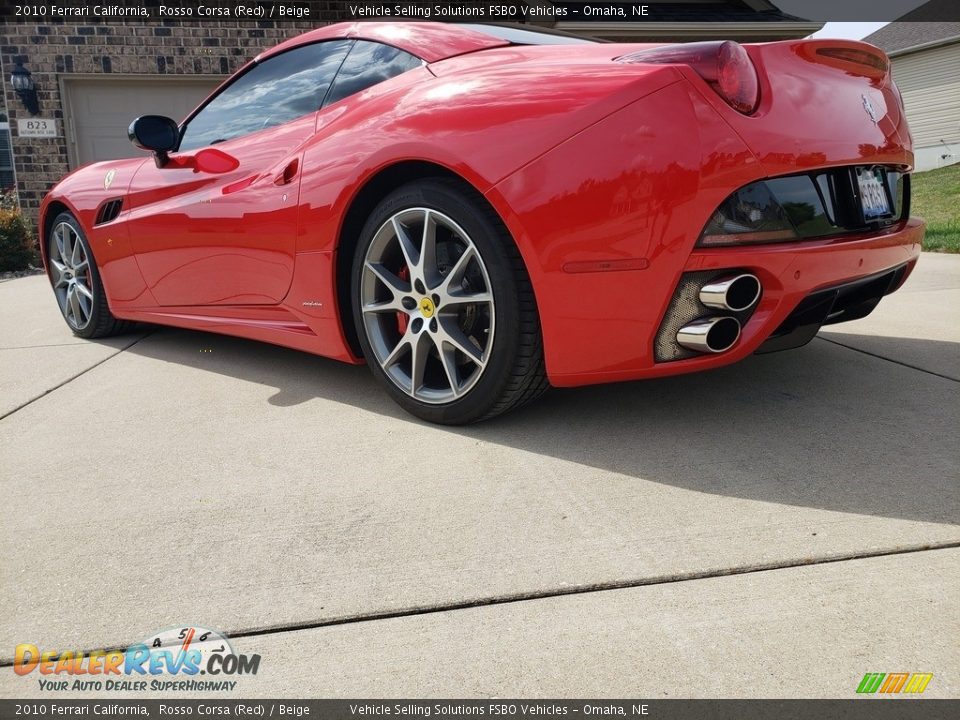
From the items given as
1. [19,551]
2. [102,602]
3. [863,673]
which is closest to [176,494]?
[19,551]

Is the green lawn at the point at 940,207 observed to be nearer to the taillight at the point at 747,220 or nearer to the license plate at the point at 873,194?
the license plate at the point at 873,194

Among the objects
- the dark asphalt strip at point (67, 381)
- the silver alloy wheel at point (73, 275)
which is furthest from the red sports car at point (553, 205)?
the silver alloy wheel at point (73, 275)

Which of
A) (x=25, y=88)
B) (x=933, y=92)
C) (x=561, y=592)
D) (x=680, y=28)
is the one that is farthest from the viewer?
(x=933, y=92)

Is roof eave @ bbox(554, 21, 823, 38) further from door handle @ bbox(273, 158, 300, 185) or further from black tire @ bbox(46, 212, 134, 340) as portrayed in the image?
door handle @ bbox(273, 158, 300, 185)

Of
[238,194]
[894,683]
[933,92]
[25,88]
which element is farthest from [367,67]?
[933,92]

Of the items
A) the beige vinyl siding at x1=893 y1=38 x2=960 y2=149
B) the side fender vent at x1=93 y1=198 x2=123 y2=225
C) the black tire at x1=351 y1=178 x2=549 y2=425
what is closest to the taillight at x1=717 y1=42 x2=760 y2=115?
the black tire at x1=351 y1=178 x2=549 y2=425

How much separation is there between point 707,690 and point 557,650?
267 mm

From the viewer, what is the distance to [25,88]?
34.2 ft

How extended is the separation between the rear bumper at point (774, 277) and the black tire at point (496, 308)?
0.13 metres

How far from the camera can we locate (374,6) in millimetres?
11188

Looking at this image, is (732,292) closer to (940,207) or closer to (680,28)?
(680,28)

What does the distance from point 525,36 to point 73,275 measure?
121 inches

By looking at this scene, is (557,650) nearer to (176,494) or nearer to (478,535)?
(478,535)

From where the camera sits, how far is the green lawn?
794cm
